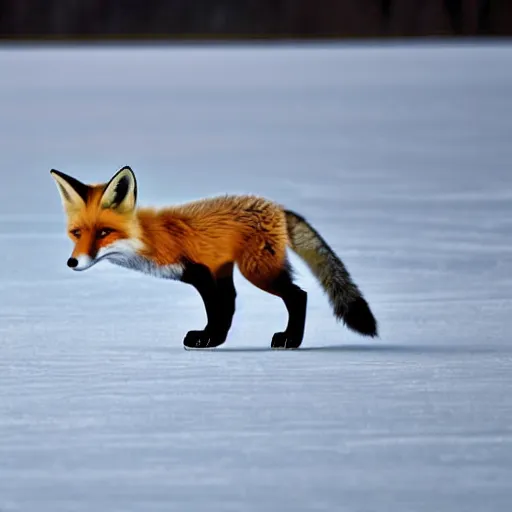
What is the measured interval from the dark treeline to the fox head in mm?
8642

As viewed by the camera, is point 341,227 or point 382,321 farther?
point 341,227

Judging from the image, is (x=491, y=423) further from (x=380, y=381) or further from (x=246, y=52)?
(x=246, y=52)

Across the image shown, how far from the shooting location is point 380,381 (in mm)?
2482

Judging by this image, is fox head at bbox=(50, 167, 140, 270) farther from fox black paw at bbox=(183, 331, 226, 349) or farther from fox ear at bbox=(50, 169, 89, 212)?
fox black paw at bbox=(183, 331, 226, 349)

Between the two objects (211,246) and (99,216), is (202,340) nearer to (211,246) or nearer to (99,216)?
(211,246)

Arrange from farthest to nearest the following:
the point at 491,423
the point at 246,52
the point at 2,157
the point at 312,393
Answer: the point at 246,52, the point at 2,157, the point at 312,393, the point at 491,423

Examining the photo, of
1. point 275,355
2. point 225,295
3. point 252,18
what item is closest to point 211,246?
point 225,295

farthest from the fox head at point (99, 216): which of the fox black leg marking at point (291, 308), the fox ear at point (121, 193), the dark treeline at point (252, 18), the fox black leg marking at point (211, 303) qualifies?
the dark treeline at point (252, 18)

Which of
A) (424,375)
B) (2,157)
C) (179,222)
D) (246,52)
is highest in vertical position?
(179,222)

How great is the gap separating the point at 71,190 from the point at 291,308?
0.40m

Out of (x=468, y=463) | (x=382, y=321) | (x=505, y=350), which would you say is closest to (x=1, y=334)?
(x=382, y=321)

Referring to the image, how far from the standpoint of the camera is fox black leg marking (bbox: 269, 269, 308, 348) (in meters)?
2.65

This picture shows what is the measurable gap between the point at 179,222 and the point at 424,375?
0.45 m

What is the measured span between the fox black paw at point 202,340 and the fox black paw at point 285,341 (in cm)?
8
